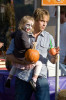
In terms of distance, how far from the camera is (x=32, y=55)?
3076 millimetres

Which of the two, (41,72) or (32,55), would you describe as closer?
(32,55)

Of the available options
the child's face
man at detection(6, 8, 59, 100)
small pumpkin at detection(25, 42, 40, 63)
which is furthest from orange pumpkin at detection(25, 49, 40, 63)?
the child's face

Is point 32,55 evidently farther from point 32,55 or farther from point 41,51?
point 41,51

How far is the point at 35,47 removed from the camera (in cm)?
319

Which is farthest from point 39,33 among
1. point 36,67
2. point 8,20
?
point 8,20

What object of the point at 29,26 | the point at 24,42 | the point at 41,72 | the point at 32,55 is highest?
the point at 29,26

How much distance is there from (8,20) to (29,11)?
13.1ft

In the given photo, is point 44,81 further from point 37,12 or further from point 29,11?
point 29,11

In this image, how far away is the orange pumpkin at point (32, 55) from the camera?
3.06 meters

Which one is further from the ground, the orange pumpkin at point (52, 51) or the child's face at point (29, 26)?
the child's face at point (29, 26)

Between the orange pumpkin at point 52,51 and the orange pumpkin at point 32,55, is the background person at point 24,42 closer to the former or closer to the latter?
the orange pumpkin at point 32,55

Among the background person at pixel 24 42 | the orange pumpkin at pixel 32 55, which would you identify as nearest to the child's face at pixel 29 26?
the background person at pixel 24 42

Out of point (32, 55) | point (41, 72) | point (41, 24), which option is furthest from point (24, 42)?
point (41, 72)

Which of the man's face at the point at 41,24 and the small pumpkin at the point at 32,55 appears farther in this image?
the man's face at the point at 41,24
